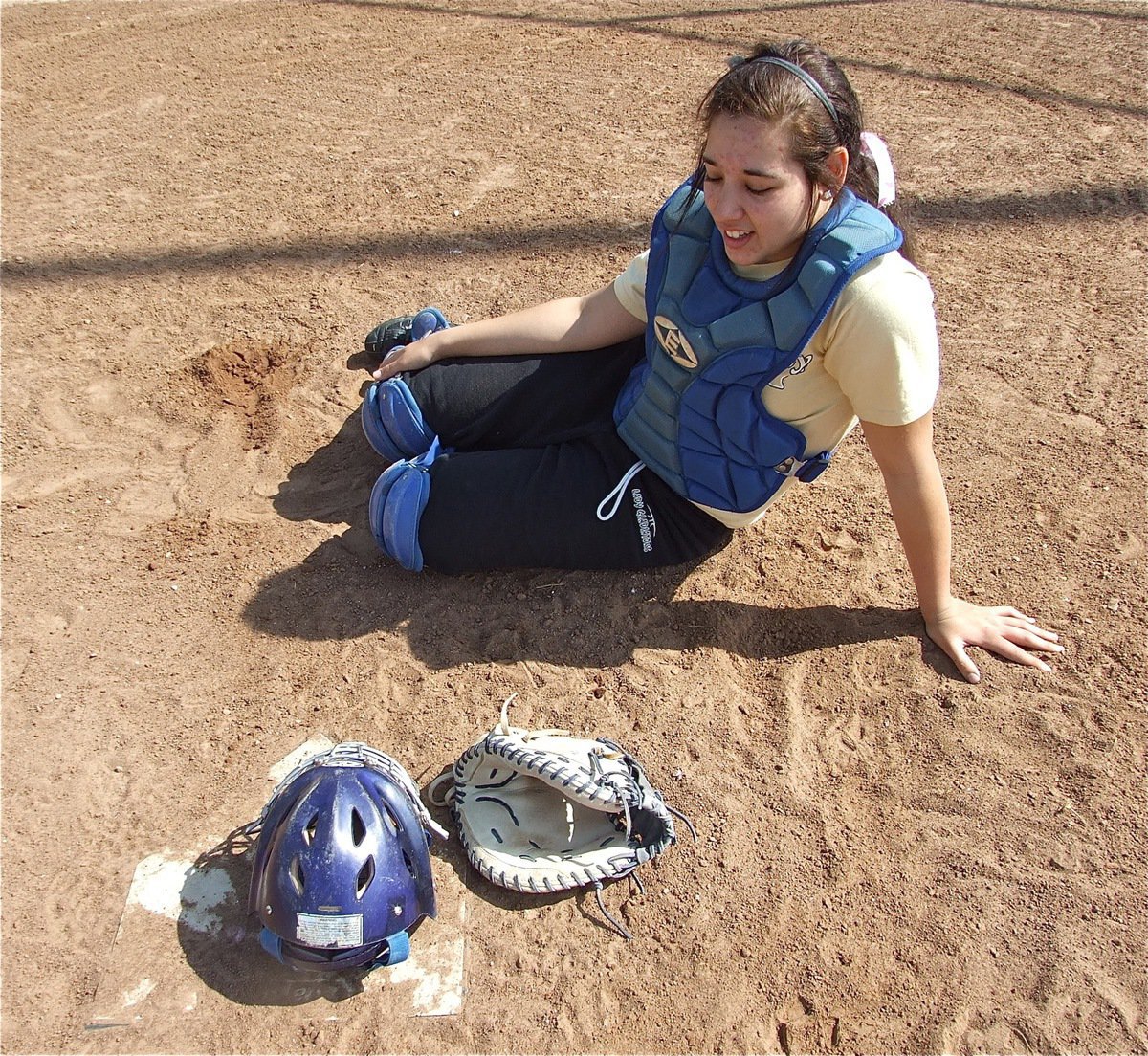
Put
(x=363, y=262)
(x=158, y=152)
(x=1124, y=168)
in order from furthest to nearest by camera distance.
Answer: (x=158, y=152) → (x=1124, y=168) → (x=363, y=262)

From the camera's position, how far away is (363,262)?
3.49m

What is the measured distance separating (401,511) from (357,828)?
799mm

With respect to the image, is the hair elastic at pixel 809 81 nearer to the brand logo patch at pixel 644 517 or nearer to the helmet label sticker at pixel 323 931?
the brand logo patch at pixel 644 517

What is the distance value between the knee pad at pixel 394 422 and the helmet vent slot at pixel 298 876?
1164 millimetres

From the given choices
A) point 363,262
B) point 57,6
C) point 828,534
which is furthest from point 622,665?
point 57,6

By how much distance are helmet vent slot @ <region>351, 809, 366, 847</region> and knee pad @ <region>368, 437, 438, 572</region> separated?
736 millimetres

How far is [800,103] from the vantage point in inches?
69.9

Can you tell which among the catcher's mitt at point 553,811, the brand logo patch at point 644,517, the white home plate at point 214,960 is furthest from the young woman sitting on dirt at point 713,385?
the white home plate at point 214,960

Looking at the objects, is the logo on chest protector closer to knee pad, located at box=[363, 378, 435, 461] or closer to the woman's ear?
the woman's ear

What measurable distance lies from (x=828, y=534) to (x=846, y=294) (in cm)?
88

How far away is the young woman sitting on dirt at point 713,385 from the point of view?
1.85 metres

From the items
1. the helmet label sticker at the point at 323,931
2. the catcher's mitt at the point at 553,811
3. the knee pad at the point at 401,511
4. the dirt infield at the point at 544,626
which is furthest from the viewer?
the knee pad at the point at 401,511

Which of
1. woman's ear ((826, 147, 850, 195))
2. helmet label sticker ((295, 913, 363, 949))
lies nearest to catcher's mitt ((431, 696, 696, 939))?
helmet label sticker ((295, 913, 363, 949))

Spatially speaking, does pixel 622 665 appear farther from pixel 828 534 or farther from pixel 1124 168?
pixel 1124 168
